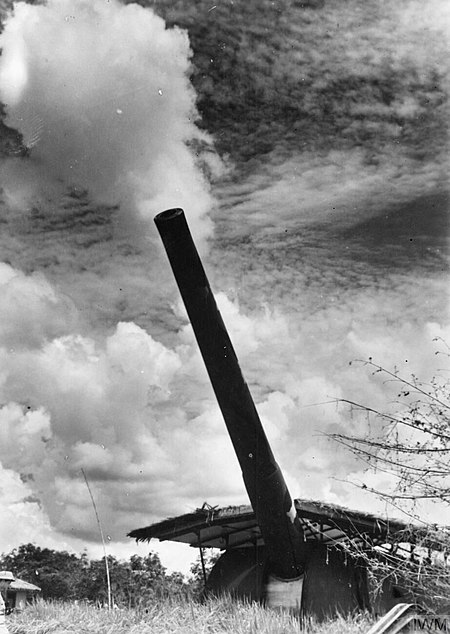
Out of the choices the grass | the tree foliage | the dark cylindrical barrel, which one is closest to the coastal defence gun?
the dark cylindrical barrel

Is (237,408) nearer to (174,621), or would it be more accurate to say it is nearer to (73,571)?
(174,621)

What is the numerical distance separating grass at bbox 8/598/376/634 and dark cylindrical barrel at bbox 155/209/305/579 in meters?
1.24

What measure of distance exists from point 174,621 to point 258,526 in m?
2.69

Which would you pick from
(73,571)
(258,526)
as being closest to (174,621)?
(258,526)

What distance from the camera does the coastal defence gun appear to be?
749 cm

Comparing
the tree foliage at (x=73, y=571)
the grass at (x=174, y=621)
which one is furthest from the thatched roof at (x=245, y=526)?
the tree foliage at (x=73, y=571)

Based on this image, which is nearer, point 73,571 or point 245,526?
point 245,526

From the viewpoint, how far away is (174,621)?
737 cm

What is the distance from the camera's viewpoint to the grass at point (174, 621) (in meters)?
6.48

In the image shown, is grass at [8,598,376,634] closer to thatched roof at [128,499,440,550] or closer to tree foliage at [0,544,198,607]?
thatched roof at [128,499,440,550]

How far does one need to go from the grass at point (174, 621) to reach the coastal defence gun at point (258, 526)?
89 cm

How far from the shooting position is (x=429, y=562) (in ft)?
15.3

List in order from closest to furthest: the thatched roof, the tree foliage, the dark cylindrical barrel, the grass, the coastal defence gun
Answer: the grass < the dark cylindrical barrel < the coastal defence gun < the thatched roof < the tree foliage

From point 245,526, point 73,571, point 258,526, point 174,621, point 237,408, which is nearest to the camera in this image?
point 174,621
